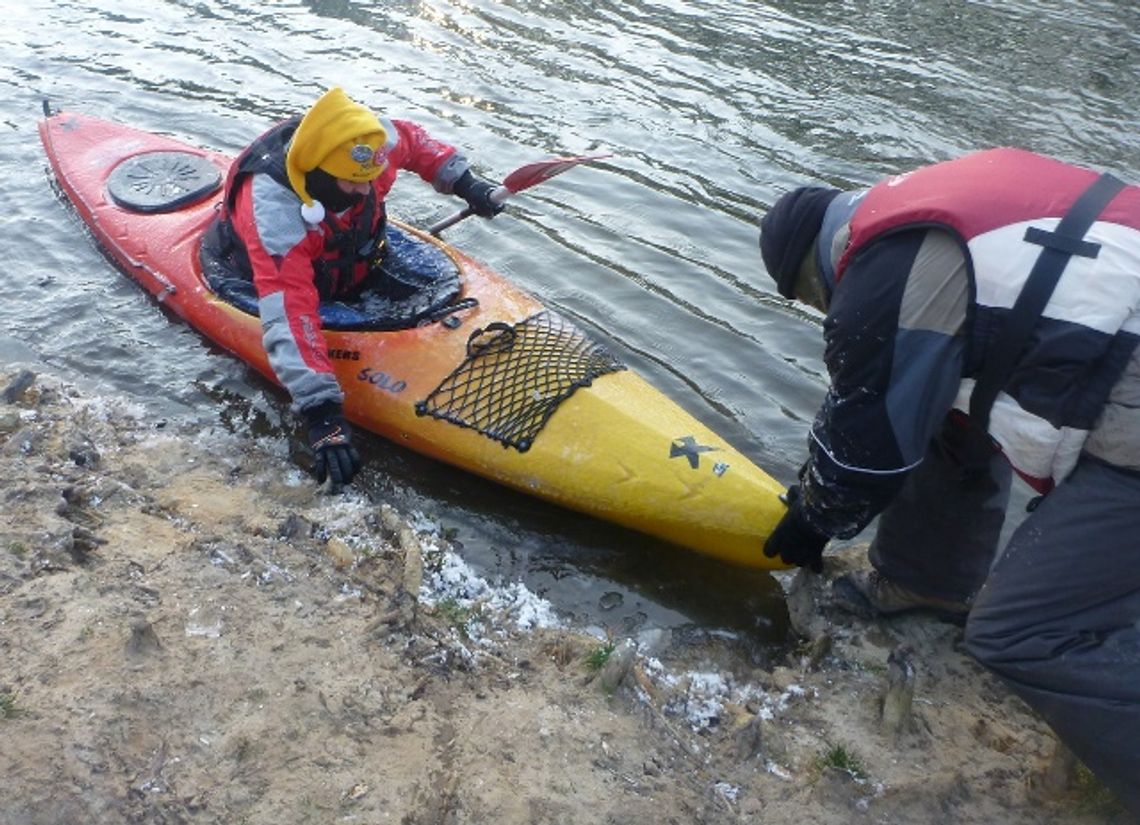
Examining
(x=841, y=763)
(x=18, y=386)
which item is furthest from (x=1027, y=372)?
(x=18, y=386)

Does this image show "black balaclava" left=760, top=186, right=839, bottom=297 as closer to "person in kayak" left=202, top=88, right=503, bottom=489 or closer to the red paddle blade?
"person in kayak" left=202, top=88, right=503, bottom=489

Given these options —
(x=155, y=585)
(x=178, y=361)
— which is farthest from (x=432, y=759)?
(x=178, y=361)

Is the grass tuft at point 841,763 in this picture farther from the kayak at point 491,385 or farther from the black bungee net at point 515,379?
the black bungee net at point 515,379

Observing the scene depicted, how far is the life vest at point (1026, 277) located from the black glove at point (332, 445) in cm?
223

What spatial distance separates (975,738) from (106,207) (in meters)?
5.13

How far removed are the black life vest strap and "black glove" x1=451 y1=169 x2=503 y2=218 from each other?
344 centimetres

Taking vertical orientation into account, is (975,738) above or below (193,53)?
above

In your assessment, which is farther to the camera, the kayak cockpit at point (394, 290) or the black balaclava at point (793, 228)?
the kayak cockpit at point (394, 290)

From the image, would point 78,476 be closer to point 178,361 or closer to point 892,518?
point 178,361

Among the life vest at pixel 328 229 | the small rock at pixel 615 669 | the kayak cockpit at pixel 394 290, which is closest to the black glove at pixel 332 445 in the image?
the kayak cockpit at pixel 394 290

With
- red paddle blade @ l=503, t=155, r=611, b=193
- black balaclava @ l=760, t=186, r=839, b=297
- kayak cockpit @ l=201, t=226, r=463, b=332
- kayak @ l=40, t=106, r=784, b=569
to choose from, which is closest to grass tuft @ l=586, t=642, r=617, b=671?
kayak @ l=40, t=106, r=784, b=569

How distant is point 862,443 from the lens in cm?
309

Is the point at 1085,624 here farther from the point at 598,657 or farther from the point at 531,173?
the point at 531,173

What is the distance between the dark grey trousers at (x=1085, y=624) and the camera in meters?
2.72
